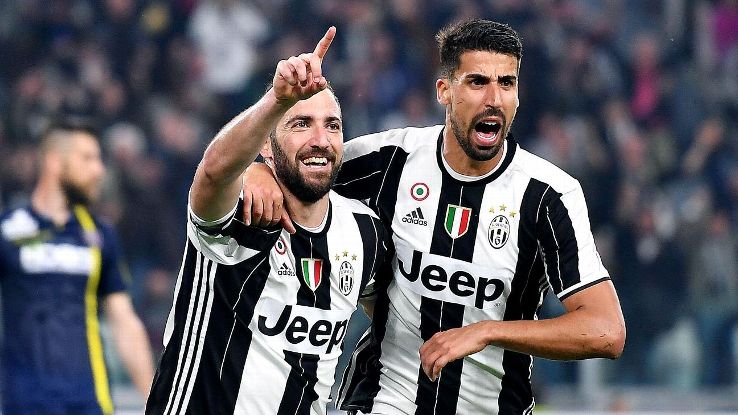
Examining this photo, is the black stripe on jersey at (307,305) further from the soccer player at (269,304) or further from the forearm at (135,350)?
the forearm at (135,350)

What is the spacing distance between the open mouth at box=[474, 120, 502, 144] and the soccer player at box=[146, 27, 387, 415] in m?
0.51

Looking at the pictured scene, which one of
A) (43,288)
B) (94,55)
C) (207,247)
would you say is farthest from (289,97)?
(94,55)

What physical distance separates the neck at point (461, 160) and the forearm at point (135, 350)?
2.03 m

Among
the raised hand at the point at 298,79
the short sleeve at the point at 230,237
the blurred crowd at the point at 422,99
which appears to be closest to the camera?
the raised hand at the point at 298,79

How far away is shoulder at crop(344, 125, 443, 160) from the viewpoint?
14.0 ft

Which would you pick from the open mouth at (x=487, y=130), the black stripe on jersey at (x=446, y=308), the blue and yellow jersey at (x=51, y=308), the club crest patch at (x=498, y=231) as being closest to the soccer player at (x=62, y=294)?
the blue and yellow jersey at (x=51, y=308)

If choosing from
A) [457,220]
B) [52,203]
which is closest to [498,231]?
[457,220]

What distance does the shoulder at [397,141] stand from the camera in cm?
427

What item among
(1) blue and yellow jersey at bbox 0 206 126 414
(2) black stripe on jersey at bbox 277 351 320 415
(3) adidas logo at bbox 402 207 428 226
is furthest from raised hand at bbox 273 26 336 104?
(1) blue and yellow jersey at bbox 0 206 126 414

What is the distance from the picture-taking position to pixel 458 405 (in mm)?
4152

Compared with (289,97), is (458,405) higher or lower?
lower

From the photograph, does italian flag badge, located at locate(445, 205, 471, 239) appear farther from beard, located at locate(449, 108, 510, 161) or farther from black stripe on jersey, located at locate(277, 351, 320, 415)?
black stripe on jersey, located at locate(277, 351, 320, 415)

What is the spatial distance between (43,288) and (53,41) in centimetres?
474

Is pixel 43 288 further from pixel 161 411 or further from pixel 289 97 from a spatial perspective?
pixel 289 97
